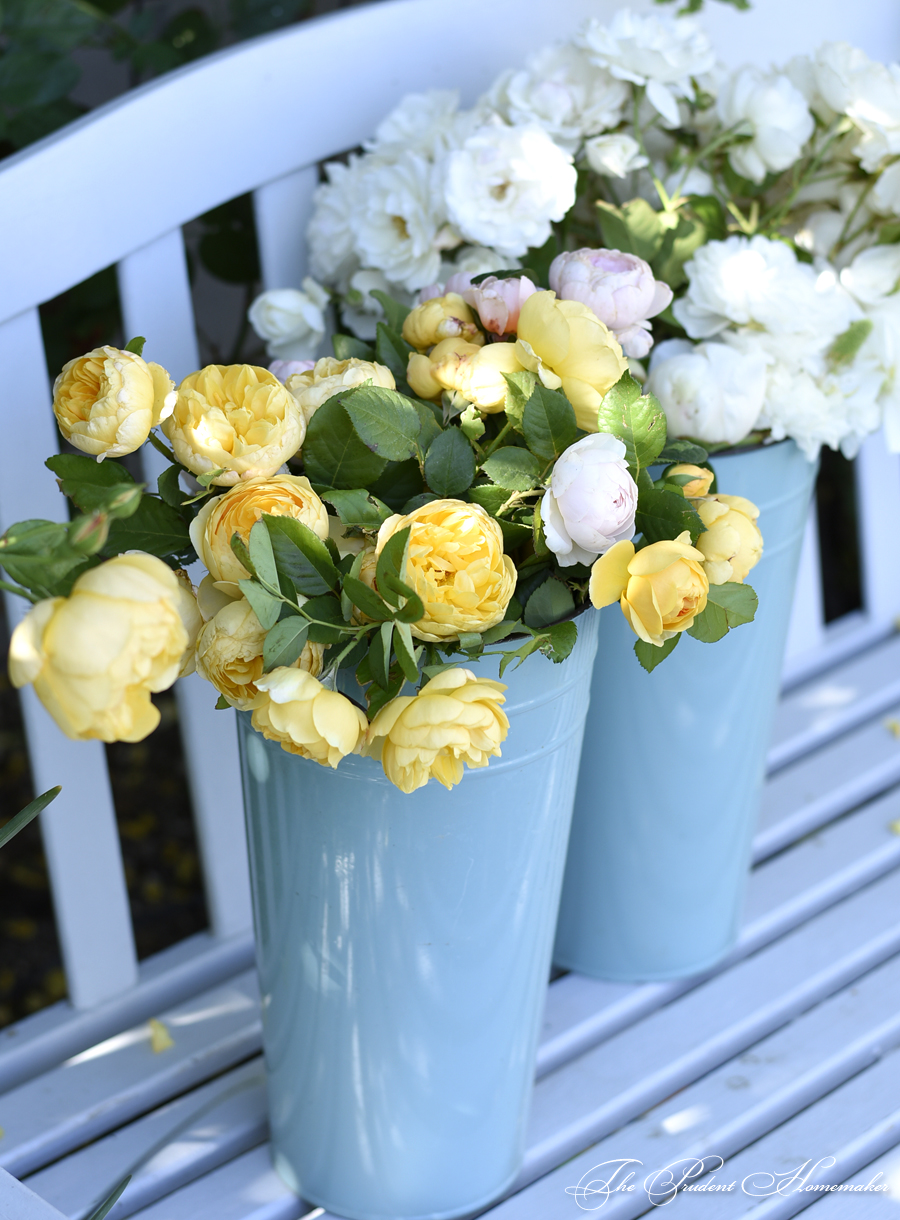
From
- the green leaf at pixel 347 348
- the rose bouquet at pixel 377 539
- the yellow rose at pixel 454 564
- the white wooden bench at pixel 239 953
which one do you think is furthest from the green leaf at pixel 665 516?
the white wooden bench at pixel 239 953

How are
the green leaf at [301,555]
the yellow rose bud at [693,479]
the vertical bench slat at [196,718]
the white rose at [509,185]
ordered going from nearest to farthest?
the green leaf at [301,555]
the yellow rose bud at [693,479]
the white rose at [509,185]
the vertical bench slat at [196,718]

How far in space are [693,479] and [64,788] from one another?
547mm

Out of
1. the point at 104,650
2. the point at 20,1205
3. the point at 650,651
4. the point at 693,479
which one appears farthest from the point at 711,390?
the point at 20,1205

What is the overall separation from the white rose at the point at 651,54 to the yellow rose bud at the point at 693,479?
1.01 ft

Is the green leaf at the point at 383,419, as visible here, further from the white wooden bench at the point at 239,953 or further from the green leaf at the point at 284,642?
the white wooden bench at the point at 239,953

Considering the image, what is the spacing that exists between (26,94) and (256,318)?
1.10ft

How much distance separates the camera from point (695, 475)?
700 millimetres

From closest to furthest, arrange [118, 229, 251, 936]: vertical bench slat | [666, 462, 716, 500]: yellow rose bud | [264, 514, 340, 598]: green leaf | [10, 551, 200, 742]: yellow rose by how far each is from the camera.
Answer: [10, 551, 200, 742]: yellow rose → [264, 514, 340, 598]: green leaf → [666, 462, 716, 500]: yellow rose bud → [118, 229, 251, 936]: vertical bench slat

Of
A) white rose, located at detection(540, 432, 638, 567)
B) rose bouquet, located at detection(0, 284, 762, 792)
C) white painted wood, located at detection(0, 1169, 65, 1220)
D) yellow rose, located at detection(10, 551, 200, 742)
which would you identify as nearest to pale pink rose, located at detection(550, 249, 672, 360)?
rose bouquet, located at detection(0, 284, 762, 792)

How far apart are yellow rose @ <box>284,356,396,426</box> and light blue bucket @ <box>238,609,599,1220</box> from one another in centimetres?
16

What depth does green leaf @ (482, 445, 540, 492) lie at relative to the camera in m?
0.65

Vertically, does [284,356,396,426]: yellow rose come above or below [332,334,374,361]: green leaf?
above

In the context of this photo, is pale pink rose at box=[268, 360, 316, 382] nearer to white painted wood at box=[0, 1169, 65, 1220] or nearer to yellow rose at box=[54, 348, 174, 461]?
yellow rose at box=[54, 348, 174, 461]

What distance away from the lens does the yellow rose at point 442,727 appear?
0.56 m
